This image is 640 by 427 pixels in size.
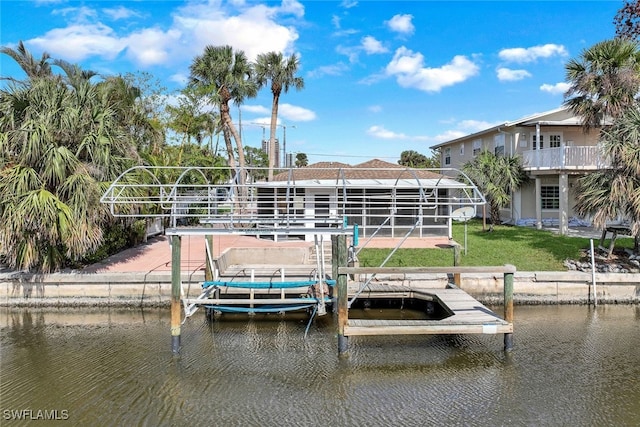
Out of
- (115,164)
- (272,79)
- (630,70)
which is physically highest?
(272,79)

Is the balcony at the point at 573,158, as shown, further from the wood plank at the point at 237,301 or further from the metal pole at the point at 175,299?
the metal pole at the point at 175,299

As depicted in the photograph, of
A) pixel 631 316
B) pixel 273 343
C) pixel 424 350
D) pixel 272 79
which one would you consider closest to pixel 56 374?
pixel 273 343

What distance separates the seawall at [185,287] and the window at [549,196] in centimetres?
1151

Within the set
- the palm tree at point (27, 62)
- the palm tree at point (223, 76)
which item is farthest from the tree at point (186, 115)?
the palm tree at point (27, 62)

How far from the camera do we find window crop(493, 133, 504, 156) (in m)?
24.2

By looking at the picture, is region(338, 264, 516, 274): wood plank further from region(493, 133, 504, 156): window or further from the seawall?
region(493, 133, 504, 156): window

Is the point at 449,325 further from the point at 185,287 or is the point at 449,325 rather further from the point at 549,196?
the point at 549,196

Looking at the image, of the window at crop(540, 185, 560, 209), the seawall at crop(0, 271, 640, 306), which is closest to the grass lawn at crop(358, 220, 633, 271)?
the seawall at crop(0, 271, 640, 306)

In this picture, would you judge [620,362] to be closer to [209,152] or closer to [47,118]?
[47,118]

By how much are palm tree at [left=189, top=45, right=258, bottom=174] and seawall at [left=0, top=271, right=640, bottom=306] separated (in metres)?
16.2

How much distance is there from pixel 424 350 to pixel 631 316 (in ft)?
19.6

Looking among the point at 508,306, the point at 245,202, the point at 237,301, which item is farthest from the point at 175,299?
the point at 508,306

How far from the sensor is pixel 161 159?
1916 centimetres

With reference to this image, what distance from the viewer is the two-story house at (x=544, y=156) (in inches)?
775
